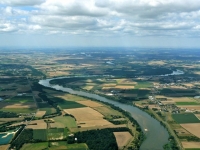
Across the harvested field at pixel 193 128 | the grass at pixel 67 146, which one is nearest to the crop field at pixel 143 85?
the harvested field at pixel 193 128

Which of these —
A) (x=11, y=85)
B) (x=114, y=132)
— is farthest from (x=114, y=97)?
(x=11, y=85)

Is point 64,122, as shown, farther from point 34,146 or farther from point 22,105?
point 22,105

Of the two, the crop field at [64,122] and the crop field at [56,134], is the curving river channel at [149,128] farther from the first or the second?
the crop field at [56,134]

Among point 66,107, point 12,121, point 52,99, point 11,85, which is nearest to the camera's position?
point 12,121

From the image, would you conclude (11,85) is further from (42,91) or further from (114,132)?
(114,132)

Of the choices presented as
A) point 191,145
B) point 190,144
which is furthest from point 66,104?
point 191,145

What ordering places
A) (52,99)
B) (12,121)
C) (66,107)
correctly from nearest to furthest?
1. (12,121)
2. (66,107)
3. (52,99)
